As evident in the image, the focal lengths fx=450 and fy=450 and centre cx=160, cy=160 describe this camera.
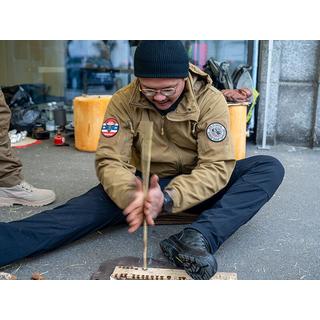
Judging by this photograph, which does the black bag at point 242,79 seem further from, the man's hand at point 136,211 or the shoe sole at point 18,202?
the man's hand at point 136,211

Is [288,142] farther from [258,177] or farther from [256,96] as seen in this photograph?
[258,177]

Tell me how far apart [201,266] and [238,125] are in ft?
6.38

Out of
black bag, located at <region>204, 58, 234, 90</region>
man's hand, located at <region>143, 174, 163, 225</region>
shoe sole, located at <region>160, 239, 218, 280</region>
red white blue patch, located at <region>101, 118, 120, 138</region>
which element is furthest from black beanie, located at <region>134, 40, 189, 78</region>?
black bag, located at <region>204, 58, 234, 90</region>

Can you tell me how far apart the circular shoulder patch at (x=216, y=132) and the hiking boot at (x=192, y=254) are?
390 millimetres

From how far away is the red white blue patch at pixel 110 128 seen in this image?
1902mm

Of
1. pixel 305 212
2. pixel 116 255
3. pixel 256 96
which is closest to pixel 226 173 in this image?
pixel 116 255

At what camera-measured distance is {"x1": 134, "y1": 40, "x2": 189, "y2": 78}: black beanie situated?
65.9 inches

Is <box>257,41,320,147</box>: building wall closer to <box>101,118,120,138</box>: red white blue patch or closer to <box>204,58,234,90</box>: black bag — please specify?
<box>204,58,234,90</box>: black bag

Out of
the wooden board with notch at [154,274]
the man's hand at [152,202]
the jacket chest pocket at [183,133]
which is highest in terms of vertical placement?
the jacket chest pocket at [183,133]

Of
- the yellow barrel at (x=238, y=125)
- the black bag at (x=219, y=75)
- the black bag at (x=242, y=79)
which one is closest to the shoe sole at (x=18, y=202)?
the yellow barrel at (x=238, y=125)

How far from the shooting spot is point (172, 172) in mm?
2008

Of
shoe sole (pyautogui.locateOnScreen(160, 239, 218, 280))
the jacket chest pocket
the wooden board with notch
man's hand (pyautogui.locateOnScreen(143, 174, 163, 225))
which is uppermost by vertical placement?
the jacket chest pocket

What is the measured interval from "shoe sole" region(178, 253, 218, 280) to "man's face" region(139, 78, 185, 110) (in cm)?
61

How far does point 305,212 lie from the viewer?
236 cm
